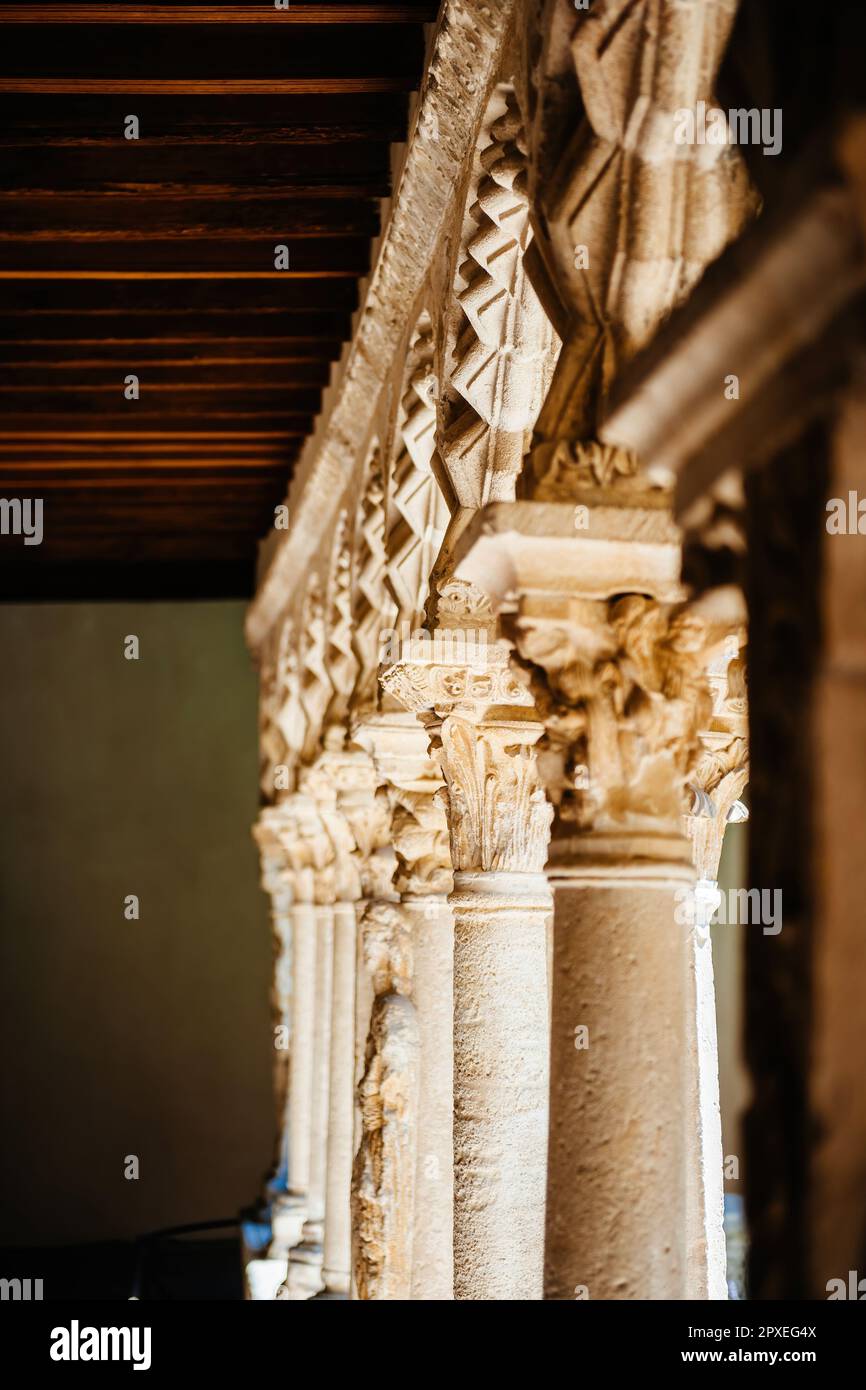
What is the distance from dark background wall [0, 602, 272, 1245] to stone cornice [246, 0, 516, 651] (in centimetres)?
405

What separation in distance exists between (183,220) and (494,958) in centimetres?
252

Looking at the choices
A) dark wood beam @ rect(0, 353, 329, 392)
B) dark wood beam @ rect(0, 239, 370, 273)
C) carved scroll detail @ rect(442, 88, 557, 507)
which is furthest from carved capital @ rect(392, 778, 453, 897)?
dark wood beam @ rect(0, 353, 329, 392)

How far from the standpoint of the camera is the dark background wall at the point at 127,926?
10.9 m

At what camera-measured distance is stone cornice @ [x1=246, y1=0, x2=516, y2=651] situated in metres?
3.80

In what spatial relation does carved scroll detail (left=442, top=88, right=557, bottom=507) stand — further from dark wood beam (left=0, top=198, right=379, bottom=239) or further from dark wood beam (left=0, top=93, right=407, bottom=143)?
dark wood beam (left=0, top=198, right=379, bottom=239)

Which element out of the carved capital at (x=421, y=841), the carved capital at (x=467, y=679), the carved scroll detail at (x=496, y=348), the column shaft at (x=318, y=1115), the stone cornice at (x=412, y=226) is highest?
the stone cornice at (x=412, y=226)

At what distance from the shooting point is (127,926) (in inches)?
443

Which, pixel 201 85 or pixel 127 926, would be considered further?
pixel 127 926

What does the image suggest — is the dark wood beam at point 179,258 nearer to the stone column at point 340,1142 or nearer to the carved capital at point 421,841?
the carved capital at point 421,841

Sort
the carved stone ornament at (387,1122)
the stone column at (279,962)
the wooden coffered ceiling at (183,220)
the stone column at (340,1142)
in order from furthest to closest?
the stone column at (279,962)
the stone column at (340,1142)
the carved stone ornament at (387,1122)
the wooden coffered ceiling at (183,220)

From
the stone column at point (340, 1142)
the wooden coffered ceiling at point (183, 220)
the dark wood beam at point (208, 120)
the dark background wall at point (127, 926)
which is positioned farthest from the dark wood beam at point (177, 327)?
the dark background wall at point (127, 926)

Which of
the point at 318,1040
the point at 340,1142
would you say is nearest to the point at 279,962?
the point at 318,1040

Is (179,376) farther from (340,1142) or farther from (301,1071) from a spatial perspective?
(301,1071)

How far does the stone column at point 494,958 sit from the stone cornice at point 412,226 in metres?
1.18
